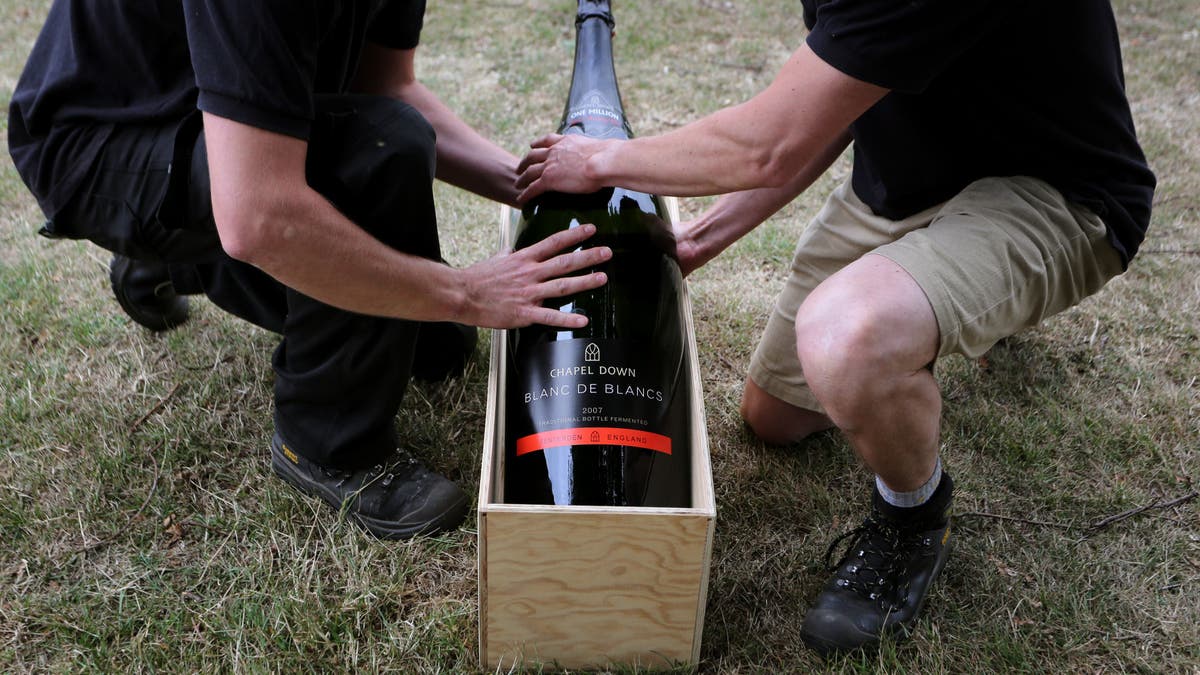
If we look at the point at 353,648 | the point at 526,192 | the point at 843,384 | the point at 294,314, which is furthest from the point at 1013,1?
the point at 353,648

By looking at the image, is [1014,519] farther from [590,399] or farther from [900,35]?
[900,35]

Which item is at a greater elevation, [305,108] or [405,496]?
[305,108]

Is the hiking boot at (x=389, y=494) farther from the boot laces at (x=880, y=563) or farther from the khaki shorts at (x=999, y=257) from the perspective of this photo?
the khaki shorts at (x=999, y=257)

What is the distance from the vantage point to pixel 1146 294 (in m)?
2.79

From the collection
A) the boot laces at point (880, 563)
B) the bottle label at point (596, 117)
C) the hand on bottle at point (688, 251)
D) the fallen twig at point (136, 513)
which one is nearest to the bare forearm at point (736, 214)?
the hand on bottle at point (688, 251)

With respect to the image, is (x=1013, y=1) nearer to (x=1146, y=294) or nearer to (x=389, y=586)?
(x=389, y=586)

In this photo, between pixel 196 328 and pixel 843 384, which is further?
pixel 196 328

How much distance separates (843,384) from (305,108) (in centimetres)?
101

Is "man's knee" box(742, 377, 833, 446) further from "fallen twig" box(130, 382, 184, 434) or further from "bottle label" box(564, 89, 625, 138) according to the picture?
"fallen twig" box(130, 382, 184, 434)

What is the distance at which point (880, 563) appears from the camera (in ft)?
5.68

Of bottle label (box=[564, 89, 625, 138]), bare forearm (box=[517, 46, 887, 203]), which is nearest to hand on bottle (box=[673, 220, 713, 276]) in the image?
bottle label (box=[564, 89, 625, 138])

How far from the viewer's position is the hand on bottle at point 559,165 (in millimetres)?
1794

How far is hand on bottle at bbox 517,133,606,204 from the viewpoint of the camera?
1794 mm

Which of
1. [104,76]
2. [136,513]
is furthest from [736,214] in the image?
[136,513]
